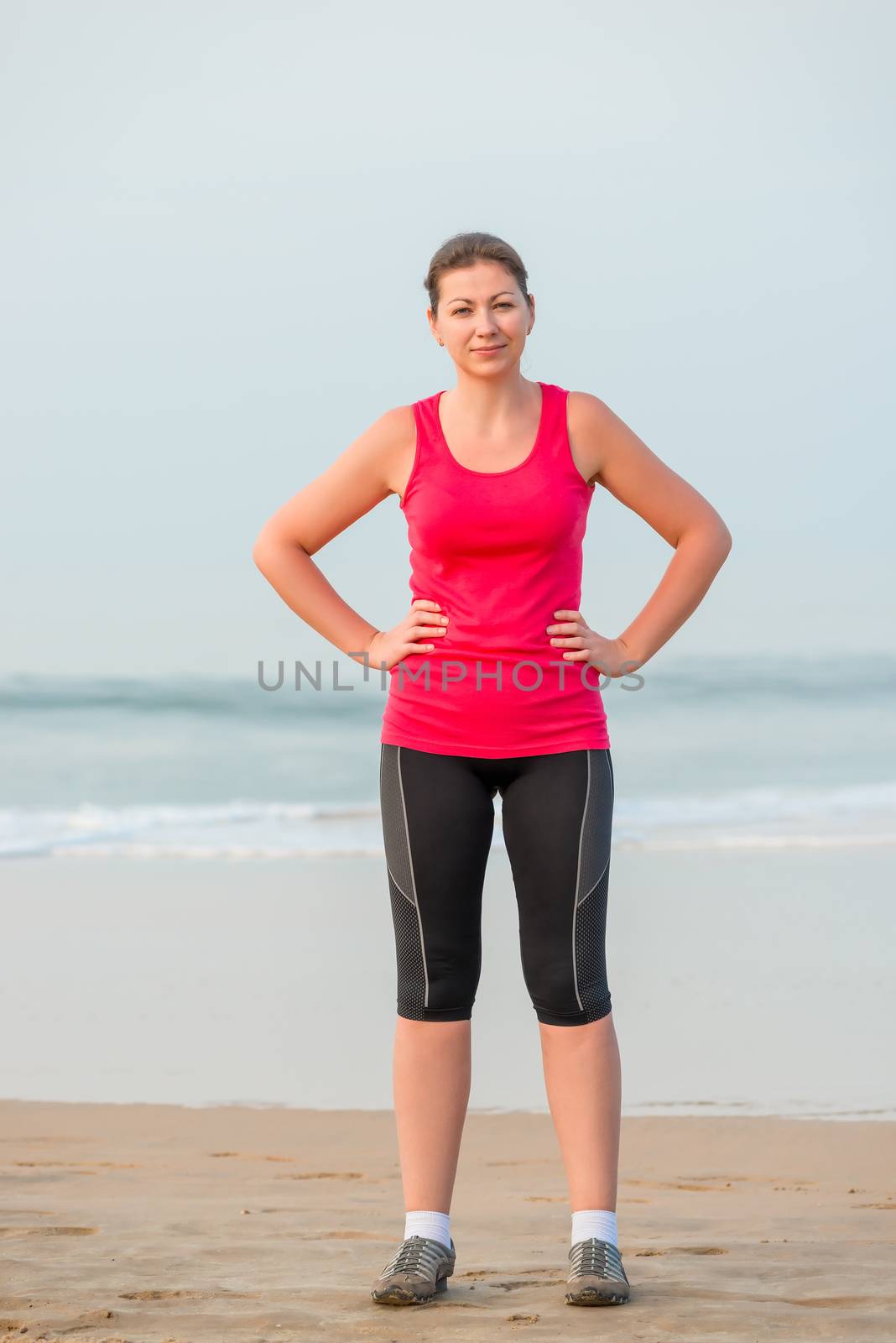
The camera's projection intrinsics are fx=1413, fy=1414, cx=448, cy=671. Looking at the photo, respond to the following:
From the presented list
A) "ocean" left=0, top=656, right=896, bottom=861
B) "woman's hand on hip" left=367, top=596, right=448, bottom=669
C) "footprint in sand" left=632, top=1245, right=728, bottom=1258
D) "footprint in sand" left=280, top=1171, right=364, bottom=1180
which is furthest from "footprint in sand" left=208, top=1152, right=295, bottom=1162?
"ocean" left=0, top=656, right=896, bottom=861

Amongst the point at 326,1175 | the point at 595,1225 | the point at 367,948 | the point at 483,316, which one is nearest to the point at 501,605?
the point at 483,316

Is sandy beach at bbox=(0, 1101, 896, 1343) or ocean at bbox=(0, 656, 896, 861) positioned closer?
sandy beach at bbox=(0, 1101, 896, 1343)

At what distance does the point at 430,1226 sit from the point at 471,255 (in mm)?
1707

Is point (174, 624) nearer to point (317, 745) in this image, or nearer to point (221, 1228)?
point (317, 745)

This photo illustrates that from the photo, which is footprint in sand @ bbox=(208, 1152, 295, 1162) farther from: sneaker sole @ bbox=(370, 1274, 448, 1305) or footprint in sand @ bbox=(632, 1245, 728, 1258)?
sneaker sole @ bbox=(370, 1274, 448, 1305)

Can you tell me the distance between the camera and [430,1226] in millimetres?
2441

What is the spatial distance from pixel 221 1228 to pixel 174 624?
1408 centimetres

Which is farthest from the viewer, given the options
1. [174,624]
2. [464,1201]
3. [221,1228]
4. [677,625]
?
[174,624]

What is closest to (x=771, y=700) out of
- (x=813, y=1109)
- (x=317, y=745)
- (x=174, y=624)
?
(x=317, y=745)

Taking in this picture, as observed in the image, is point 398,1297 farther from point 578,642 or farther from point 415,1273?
point 578,642

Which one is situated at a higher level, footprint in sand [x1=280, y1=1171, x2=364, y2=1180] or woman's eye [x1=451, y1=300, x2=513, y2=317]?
woman's eye [x1=451, y1=300, x2=513, y2=317]

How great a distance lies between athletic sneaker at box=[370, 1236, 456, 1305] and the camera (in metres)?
2.31

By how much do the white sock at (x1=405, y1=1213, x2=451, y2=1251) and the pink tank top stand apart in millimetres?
807

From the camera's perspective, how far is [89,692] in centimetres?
1694
